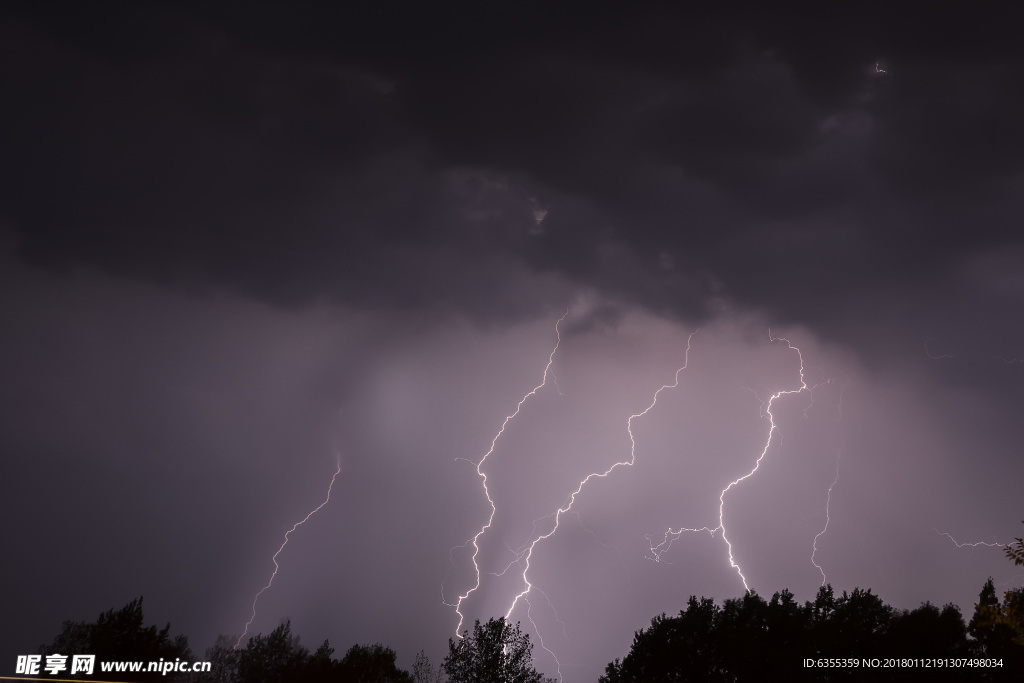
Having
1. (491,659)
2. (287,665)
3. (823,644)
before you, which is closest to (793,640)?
(823,644)

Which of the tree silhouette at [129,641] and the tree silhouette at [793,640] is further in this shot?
the tree silhouette at [129,641]

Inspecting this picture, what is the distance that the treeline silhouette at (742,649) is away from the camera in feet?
69.3

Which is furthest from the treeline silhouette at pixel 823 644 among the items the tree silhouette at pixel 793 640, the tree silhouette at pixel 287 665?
the tree silhouette at pixel 287 665

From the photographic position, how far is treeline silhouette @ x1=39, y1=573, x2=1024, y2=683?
21.1 meters

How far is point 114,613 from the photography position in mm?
29703

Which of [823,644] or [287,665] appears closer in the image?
[823,644]

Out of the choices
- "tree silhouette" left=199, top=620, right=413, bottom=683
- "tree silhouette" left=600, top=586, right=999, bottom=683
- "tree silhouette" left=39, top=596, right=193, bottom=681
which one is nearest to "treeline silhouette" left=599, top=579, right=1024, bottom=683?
"tree silhouette" left=600, top=586, right=999, bottom=683

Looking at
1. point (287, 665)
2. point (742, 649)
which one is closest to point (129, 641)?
point (287, 665)

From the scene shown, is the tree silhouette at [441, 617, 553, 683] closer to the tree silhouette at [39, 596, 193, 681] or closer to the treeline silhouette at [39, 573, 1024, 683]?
the treeline silhouette at [39, 573, 1024, 683]

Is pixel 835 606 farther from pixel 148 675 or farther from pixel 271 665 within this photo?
pixel 148 675

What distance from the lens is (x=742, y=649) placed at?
25531mm

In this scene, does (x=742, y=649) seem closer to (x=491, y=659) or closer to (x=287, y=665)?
(x=491, y=659)

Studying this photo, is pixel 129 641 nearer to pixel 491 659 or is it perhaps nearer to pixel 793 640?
pixel 491 659

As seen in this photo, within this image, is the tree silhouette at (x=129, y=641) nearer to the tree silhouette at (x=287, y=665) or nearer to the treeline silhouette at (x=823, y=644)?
the tree silhouette at (x=287, y=665)
